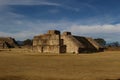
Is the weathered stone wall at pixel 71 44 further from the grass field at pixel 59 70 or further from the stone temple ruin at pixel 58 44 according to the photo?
the grass field at pixel 59 70

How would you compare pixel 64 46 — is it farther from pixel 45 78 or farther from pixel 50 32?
pixel 45 78

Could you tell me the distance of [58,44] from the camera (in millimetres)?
45781

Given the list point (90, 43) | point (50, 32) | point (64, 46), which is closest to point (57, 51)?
point (64, 46)

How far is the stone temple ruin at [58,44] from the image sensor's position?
149 feet

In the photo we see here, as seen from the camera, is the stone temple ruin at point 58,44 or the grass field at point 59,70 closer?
the grass field at point 59,70

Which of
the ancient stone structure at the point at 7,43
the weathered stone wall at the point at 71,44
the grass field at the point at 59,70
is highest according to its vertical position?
the ancient stone structure at the point at 7,43

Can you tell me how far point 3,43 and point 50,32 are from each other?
3873 centimetres

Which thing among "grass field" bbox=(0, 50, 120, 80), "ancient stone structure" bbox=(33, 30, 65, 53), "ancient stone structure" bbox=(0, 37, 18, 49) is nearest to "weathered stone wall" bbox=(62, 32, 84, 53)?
"ancient stone structure" bbox=(33, 30, 65, 53)

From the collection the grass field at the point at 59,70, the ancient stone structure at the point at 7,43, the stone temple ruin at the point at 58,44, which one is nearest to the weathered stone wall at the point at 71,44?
the stone temple ruin at the point at 58,44

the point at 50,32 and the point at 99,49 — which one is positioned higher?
the point at 50,32

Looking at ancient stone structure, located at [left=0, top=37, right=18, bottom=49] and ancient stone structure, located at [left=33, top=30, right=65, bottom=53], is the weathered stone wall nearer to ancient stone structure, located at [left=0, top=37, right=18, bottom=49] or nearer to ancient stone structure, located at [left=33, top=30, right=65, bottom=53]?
ancient stone structure, located at [left=33, top=30, right=65, bottom=53]

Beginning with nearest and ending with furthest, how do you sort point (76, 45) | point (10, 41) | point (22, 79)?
1. point (22, 79)
2. point (76, 45)
3. point (10, 41)

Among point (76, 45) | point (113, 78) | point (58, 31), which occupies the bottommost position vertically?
point (113, 78)

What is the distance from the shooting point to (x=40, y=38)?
50.1 metres
